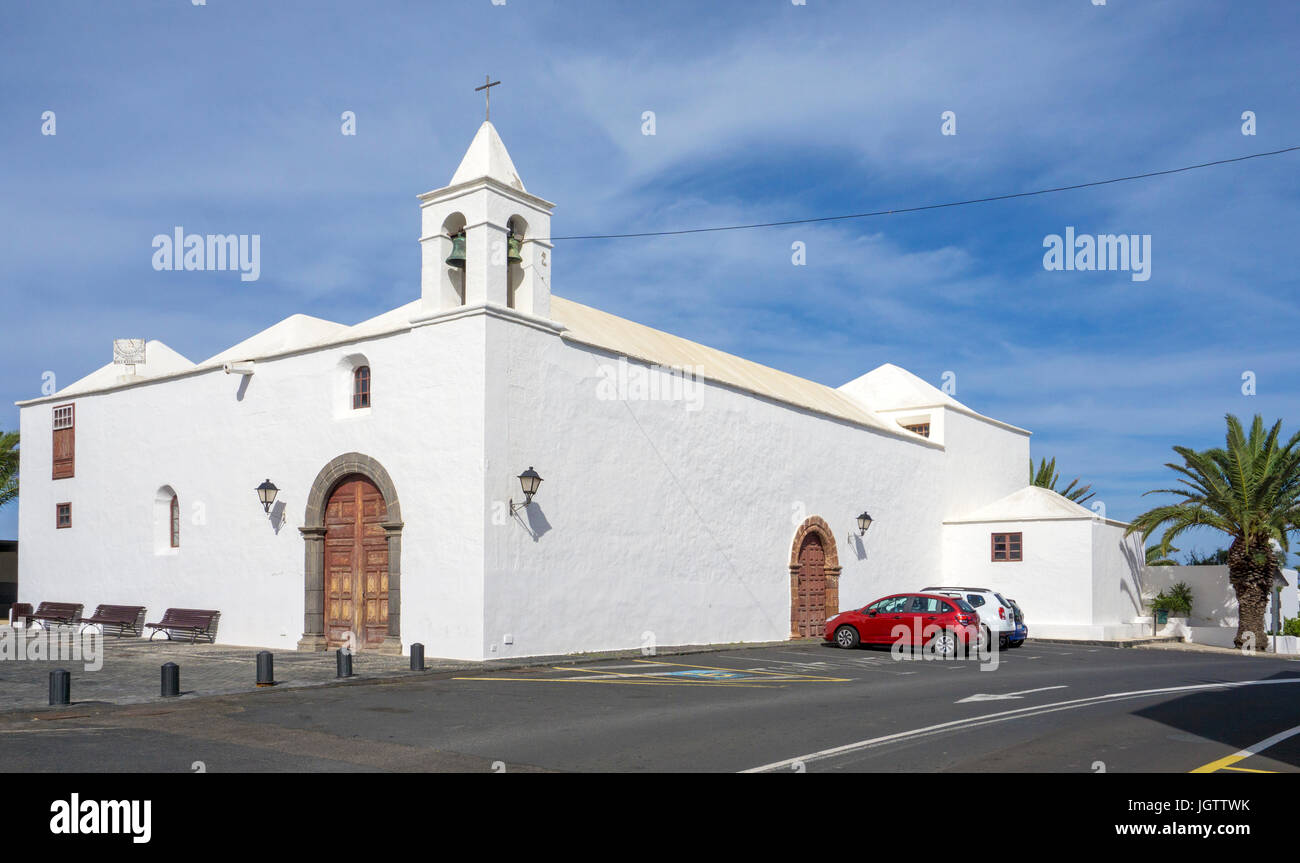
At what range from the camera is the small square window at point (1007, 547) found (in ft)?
104

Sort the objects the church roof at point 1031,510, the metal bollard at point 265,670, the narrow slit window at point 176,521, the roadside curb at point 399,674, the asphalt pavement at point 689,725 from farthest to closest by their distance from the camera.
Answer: the church roof at point 1031,510 < the narrow slit window at point 176,521 < the metal bollard at point 265,670 < the roadside curb at point 399,674 < the asphalt pavement at point 689,725

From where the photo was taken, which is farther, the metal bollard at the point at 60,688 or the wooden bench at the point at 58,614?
the wooden bench at the point at 58,614

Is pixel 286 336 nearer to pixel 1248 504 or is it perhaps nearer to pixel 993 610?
pixel 993 610

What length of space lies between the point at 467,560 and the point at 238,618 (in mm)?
6518

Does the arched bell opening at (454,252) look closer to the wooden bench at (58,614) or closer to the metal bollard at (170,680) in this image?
the metal bollard at (170,680)

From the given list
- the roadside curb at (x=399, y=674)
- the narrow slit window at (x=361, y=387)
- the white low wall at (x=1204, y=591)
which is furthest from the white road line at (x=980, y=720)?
the white low wall at (x=1204, y=591)

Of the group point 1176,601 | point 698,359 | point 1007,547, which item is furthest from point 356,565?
point 1176,601

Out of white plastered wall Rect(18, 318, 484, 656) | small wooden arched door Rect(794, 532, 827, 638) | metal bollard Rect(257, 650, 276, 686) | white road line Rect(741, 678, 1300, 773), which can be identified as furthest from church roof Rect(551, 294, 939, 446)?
white road line Rect(741, 678, 1300, 773)

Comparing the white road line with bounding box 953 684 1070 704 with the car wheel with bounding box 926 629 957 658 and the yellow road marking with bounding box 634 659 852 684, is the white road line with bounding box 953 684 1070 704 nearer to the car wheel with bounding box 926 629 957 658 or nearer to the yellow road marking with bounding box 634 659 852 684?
the yellow road marking with bounding box 634 659 852 684

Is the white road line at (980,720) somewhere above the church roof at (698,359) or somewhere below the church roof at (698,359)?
below

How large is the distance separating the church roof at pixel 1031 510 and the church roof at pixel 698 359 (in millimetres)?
2713

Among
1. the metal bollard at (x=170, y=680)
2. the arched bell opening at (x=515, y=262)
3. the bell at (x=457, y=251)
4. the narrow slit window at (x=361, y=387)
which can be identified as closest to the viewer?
the metal bollard at (x=170, y=680)
